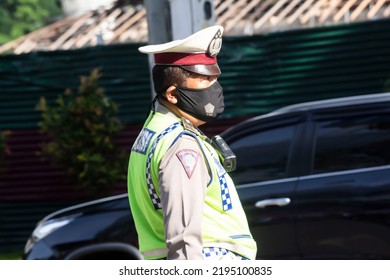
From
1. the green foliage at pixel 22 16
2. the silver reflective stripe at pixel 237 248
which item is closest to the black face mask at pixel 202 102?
the silver reflective stripe at pixel 237 248

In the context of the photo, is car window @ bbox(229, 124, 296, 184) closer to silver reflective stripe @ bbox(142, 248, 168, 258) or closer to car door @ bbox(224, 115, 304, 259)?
car door @ bbox(224, 115, 304, 259)

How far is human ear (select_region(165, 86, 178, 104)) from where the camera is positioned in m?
3.64

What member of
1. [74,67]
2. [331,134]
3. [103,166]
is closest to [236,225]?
[331,134]

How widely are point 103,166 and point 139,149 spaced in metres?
6.45

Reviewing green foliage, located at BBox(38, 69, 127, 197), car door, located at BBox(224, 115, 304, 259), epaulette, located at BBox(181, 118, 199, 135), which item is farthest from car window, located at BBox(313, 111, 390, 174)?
green foliage, located at BBox(38, 69, 127, 197)

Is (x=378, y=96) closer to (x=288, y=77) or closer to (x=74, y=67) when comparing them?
(x=288, y=77)

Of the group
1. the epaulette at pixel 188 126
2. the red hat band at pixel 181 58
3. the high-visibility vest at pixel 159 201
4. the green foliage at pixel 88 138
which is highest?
the red hat band at pixel 181 58

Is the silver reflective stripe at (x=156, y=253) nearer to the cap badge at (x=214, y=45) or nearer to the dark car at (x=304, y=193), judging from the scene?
the cap badge at (x=214, y=45)

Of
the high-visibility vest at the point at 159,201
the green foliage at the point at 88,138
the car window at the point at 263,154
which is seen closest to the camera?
the high-visibility vest at the point at 159,201

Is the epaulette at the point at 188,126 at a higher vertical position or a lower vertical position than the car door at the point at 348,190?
higher

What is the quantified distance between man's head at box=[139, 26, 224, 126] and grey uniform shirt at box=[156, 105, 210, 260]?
0.28m

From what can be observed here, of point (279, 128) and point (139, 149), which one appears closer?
point (139, 149)

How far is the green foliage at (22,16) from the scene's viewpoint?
136ft

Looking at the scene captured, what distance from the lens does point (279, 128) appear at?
22.5ft
